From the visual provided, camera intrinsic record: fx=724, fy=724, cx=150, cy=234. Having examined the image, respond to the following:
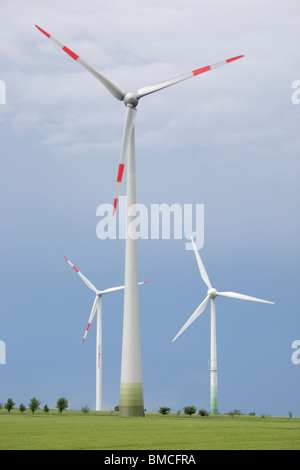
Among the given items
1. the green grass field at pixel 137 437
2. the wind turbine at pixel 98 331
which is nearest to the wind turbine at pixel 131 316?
the green grass field at pixel 137 437

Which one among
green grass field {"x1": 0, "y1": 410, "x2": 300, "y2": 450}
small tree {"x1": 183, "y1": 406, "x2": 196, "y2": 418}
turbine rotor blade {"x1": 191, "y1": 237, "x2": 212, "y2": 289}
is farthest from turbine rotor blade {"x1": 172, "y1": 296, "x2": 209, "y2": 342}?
green grass field {"x1": 0, "y1": 410, "x2": 300, "y2": 450}

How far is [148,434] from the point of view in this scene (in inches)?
1778

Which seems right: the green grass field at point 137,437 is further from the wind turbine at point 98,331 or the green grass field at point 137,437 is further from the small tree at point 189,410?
the wind turbine at point 98,331

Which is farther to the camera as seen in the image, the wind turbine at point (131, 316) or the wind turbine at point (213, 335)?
the wind turbine at point (213, 335)

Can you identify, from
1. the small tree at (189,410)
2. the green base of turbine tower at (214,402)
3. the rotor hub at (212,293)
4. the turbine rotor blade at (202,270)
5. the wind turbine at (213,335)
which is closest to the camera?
the small tree at (189,410)

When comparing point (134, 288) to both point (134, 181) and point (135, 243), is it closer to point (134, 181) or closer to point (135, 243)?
point (135, 243)

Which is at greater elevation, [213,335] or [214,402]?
[213,335]

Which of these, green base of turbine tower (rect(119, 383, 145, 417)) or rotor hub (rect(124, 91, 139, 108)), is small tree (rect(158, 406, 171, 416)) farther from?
rotor hub (rect(124, 91, 139, 108))

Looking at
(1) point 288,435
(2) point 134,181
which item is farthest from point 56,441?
(2) point 134,181

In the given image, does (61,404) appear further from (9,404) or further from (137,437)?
(137,437)

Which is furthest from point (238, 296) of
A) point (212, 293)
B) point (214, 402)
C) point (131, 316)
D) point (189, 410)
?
point (131, 316)
